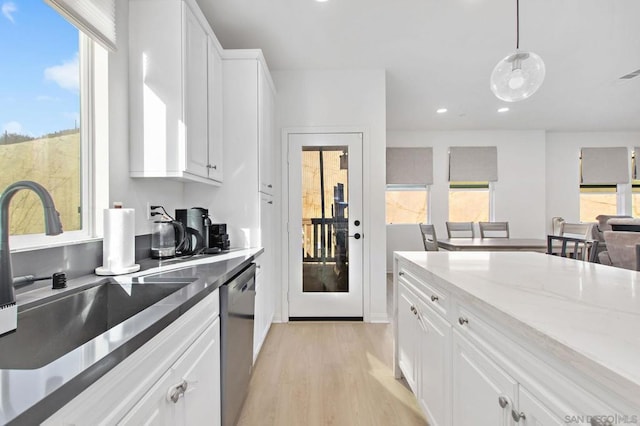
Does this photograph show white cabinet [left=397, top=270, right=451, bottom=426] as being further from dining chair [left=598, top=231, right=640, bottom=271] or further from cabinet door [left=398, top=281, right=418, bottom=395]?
dining chair [left=598, top=231, right=640, bottom=271]

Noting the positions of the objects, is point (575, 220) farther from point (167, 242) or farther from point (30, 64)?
point (30, 64)

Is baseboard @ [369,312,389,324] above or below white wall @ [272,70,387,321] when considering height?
below

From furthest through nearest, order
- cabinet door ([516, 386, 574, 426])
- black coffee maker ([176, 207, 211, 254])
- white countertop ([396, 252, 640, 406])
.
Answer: black coffee maker ([176, 207, 211, 254]), cabinet door ([516, 386, 574, 426]), white countertop ([396, 252, 640, 406])

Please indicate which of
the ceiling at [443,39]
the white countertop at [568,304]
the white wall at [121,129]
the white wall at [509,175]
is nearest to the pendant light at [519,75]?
the ceiling at [443,39]

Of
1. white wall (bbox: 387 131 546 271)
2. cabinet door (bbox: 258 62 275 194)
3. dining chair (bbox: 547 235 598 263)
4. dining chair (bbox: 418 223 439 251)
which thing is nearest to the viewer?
dining chair (bbox: 547 235 598 263)

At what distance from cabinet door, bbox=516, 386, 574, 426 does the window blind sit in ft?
7.24

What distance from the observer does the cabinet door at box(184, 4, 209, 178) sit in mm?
1825

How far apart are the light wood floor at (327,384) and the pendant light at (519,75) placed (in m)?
2.15

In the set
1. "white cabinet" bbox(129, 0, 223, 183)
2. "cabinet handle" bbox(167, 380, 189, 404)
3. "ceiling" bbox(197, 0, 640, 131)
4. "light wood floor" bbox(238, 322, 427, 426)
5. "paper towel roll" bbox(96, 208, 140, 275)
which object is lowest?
"light wood floor" bbox(238, 322, 427, 426)

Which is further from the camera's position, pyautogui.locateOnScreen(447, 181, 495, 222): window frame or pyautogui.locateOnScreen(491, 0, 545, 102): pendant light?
pyautogui.locateOnScreen(447, 181, 495, 222): window frame

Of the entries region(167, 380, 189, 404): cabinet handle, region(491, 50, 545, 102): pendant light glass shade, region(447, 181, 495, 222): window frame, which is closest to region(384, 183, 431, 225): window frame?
region(447, 181, 495, 222): window frame

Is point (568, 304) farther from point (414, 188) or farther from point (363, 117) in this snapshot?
point (414, 188)

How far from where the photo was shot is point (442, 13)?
2402 mm

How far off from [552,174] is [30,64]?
761 cm
